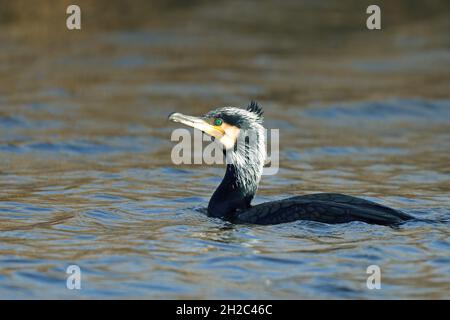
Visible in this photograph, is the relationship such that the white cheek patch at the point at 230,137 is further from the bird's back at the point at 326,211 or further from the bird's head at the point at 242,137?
the bird's back at the point at 326,211

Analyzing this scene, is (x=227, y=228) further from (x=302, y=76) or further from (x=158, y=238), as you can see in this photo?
(x=302, y=76)

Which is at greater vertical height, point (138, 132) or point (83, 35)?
point (83, 35)

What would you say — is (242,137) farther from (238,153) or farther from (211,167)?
(211,167)

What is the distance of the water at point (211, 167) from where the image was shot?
10.2 meters

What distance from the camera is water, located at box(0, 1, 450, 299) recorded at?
10203mm

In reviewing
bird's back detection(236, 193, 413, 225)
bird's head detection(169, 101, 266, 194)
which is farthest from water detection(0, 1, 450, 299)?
bird's head detection(169, 101, 266, 194)

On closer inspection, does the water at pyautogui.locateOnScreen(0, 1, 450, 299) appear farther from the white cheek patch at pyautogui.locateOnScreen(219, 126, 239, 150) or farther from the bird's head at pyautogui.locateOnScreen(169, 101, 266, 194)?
the white cheek patch at pyautogui.locateOnScreen(219, 126, 239, 150)

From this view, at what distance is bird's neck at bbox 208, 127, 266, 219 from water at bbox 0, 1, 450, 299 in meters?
0.34

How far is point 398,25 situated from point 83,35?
744 cm

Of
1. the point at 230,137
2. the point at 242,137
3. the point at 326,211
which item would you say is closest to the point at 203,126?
the point at 230,137

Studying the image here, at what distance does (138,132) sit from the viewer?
18.6 metres

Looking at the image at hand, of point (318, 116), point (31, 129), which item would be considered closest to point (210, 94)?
point (318, 116)

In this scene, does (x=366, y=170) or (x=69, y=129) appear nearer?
(x=366, y=170)

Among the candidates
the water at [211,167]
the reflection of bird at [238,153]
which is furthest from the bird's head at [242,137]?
the water at [211,167]
